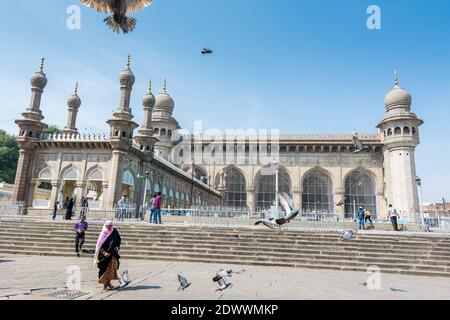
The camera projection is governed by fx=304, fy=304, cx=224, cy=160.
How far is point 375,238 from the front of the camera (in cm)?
1091

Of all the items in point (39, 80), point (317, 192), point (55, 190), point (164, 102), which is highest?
point (164, 102)

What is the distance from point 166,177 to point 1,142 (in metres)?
33.8

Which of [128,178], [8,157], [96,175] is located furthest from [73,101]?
[8,157]

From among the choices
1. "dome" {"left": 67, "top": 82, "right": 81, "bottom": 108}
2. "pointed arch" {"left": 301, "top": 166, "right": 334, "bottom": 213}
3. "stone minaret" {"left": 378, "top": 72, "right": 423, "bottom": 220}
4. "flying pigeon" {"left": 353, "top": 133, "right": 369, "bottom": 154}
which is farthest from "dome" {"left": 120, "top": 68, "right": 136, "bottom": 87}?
"stone minaret" {"left": 378, "top": 72, "right": 423, "bottom": 220}

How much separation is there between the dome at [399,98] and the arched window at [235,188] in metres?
20.5

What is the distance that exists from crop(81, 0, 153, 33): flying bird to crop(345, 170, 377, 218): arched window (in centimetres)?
3802

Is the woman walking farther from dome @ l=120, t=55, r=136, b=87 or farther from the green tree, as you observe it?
the green tree

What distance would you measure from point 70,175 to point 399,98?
113 ft

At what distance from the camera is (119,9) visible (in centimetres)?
647

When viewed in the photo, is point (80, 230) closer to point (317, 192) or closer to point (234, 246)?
point (234, 246)
